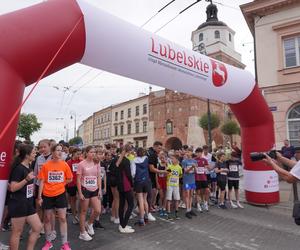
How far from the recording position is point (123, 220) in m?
6.20

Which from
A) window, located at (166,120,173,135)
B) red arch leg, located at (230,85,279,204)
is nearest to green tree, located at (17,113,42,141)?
window, located at (166,120,173,135)

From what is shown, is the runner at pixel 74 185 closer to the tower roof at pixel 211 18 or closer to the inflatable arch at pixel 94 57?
the inflatable arch at pixel 94 57

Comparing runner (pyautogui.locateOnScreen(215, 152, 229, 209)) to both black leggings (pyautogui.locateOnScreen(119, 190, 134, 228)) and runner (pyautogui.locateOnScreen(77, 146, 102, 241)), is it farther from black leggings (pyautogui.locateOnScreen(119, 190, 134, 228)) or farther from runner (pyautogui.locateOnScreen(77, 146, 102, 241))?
runner (pyautogui.locateOnScreen(77, 146, 102, 241))

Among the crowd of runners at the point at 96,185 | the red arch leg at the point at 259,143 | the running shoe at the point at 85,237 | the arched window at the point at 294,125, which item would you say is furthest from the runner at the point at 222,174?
the arched window at the point at 294,125

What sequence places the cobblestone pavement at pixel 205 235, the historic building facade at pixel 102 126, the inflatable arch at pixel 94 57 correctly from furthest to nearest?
the historic building facade at pixel 102 126 < the cobblestone pavement at pixel 205 235 < the inflatable arch at pixel 94 57

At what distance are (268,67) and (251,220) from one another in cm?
968

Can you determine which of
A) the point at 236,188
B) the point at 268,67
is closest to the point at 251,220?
the point at 236,188

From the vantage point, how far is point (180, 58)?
6352 mm

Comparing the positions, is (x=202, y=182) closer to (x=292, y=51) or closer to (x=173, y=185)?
(x=173, y=185)

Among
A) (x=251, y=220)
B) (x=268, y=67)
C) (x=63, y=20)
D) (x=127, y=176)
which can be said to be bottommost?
(x=251, y=220)

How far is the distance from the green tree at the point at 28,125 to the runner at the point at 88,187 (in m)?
36.8

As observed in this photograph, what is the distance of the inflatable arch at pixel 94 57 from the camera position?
381 centimetres

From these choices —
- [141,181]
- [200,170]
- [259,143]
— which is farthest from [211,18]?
[141,181]

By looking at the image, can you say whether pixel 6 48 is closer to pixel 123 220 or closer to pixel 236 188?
pixel 123 220
